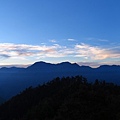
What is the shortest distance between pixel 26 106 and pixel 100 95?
1631 inches

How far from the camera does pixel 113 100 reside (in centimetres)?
7956

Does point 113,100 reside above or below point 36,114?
above

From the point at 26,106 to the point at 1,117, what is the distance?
11.3 metres

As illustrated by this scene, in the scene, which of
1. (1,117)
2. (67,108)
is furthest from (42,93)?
(67,108)

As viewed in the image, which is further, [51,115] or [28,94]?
[28,94]

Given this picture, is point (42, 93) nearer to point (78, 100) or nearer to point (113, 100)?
point (78, 100)

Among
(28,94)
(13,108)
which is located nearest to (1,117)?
(13,108)

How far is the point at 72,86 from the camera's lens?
10938 centimetres

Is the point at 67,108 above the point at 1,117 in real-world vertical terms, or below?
above

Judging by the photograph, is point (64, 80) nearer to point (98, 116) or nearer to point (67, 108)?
point (67, 108)

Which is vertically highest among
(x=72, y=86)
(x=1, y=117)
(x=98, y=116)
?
(x=72, y=86)

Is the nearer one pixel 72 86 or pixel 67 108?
pixel 67 108

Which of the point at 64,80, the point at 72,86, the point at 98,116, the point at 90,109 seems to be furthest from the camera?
the point at 64,80

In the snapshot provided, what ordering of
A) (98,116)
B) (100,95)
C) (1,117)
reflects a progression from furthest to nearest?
(1,117) → (100,95) → (98,116)
